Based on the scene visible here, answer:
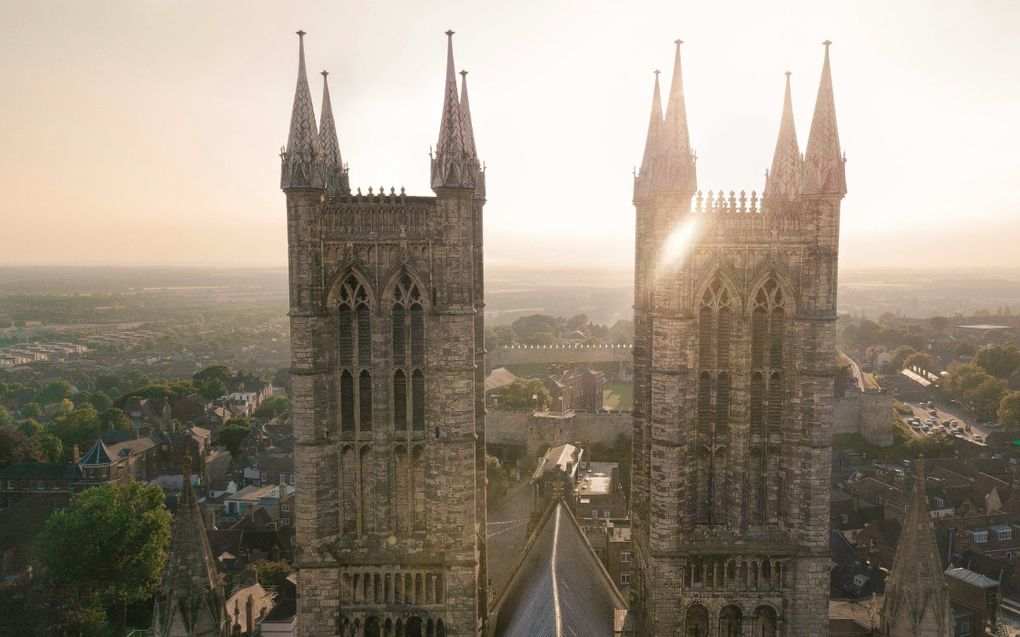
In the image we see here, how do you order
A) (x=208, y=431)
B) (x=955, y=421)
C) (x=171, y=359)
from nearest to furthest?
(x=208, y=431) < (x=955, y=421) < (x=171, y=359)

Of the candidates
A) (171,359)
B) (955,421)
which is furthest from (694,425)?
(171,359)

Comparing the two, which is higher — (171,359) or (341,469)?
(341,469)

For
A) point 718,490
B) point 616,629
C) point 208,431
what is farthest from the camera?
point 208,431

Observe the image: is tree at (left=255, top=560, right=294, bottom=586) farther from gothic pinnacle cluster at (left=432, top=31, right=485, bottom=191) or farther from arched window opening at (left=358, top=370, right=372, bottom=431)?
gothic pinnacle cluster at (left=432, top=31, right=485, bottom=191)

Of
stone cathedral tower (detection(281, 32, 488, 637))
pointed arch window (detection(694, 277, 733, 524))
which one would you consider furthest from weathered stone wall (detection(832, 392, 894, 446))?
stone cathedral tower (detection(281, 32, 488, 637))

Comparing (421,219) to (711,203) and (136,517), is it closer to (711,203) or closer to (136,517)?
(711,203)

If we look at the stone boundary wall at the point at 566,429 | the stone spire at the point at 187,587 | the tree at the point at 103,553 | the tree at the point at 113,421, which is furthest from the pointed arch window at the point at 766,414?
the tree at the point at 113,421

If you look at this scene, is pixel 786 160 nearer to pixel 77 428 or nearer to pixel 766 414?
pixel 766 414

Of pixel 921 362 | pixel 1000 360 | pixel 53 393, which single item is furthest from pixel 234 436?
pixel 921 362
